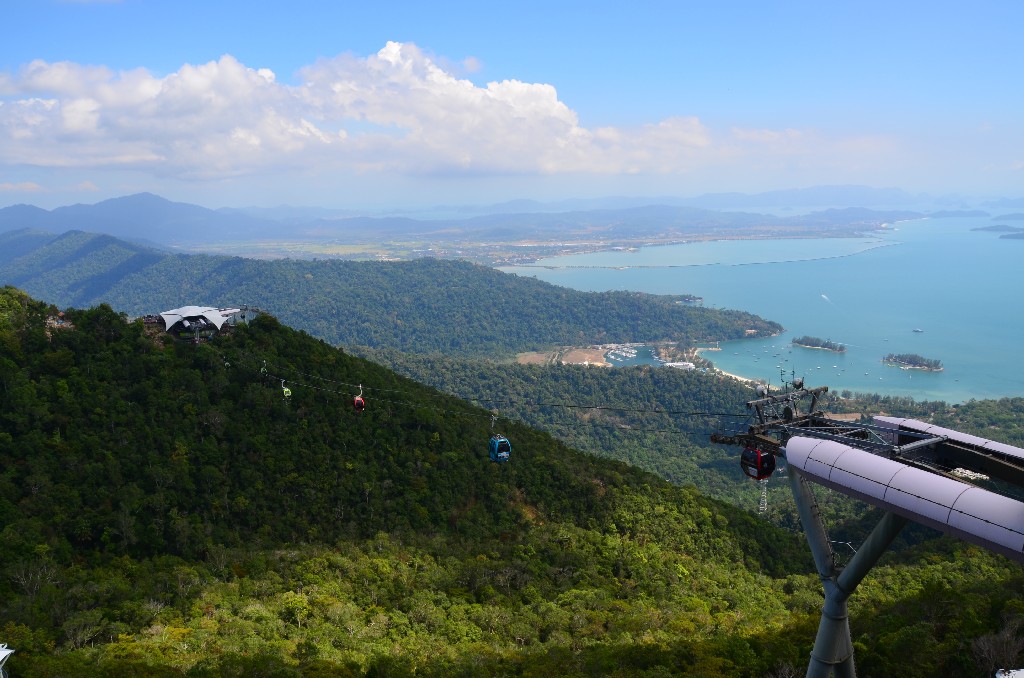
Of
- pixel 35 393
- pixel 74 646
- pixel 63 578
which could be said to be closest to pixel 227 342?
pixel 35 393

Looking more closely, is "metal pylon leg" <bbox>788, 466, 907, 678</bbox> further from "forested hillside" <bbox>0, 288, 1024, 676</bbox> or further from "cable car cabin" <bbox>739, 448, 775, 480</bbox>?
"forested hillside" <bbox>0, 288, 1024, 676</bbox>

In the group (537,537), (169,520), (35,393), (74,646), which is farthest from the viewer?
(537,537)

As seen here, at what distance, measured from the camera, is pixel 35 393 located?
32.1 m

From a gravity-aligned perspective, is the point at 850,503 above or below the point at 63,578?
below

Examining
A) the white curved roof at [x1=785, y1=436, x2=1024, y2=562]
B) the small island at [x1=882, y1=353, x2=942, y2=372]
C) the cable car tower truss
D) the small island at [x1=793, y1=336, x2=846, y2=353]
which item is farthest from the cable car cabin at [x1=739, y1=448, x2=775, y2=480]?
the small island at [x1=793, y1=336, x2=846, y2=353]

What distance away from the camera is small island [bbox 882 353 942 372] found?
5281 inches

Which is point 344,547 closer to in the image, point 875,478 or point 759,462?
point 759,462

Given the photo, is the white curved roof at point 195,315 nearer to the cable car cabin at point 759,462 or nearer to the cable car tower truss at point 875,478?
the cable car tower truss at point 875,478

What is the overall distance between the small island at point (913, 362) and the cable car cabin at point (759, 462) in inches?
5712

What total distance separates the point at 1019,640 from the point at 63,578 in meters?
31.6

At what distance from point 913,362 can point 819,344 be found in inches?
846

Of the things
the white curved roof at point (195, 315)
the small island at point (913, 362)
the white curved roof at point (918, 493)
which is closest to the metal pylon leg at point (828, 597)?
the white curved roof at point (918, 493)

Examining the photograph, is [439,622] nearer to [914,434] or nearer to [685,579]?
[685,579]

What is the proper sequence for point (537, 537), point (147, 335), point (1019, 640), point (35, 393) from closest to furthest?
point (1019, 640) < point (35, 393) < point (537, 537) < point (147, 335)
